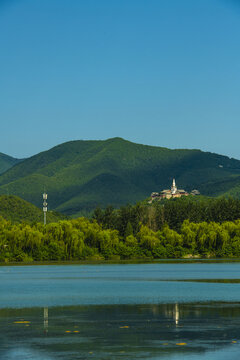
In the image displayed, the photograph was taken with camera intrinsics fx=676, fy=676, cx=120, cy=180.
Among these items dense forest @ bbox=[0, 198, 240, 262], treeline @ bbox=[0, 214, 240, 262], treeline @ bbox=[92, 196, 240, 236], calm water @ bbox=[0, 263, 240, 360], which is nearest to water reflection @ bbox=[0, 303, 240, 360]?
calm water @ bbox=[0, 263, 240, 360]

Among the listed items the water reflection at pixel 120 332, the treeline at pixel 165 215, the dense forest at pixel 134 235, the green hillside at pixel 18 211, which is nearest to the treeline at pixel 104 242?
the dense forest at pixel 134 235

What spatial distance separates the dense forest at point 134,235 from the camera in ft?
427

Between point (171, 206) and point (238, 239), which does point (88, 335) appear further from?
point (171, 206)

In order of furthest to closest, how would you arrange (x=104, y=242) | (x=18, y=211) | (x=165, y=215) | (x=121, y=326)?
(x=18, y=211) < (x=165, y=215) < (x=104, y=242) < (x=121, y=326)

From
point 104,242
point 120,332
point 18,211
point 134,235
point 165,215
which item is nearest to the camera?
point 120,332

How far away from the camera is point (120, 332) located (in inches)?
967

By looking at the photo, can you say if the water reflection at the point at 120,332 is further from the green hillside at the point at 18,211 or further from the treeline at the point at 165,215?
the green hillside at the point at 18,211

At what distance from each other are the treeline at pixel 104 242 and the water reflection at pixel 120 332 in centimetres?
9570

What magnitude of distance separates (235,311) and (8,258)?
9987 cm

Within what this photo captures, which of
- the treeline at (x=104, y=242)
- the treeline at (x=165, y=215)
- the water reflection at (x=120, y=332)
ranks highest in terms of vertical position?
the treeline at (x=165, y=215)

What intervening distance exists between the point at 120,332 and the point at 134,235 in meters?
133

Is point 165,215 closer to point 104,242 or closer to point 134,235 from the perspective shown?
point 134,235

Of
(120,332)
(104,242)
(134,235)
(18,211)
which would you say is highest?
(18,211)

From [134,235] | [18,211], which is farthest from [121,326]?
[18,211]
